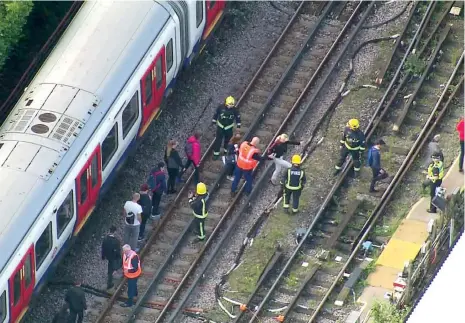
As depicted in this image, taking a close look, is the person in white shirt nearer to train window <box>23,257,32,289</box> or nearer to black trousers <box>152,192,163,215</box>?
black trousers <box>152,192,163,215</box>

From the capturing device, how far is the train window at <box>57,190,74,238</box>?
120 ft

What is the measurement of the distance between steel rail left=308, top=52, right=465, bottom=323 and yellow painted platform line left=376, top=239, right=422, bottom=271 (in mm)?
552

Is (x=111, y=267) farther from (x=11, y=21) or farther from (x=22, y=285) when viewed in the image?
(x=11, y=21)

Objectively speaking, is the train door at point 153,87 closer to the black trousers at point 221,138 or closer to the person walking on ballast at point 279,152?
the black trousers at point 221,138

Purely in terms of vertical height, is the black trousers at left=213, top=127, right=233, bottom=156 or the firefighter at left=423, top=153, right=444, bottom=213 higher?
the firefighter at left=423, top=153, right=444, bottom=213

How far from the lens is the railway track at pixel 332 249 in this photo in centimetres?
3703

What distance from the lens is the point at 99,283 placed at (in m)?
38.2

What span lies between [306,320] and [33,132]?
611 cm

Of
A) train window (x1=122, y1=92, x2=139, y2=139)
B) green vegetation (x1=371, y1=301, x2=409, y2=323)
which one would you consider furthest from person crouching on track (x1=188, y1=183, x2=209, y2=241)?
green vegetation (x1=371, y1=301, x2=409, y2=323)

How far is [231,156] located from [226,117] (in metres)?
0.81

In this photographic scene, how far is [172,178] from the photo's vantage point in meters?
39.4

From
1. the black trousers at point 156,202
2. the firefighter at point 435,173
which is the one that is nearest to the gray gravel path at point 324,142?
the black trousers at point 156,202

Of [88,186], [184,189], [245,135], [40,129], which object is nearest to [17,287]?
[88,186]

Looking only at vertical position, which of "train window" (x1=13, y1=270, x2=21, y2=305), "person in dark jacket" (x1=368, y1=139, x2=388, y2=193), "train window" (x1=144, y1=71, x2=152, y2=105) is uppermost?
"person in dark jacket" (x1=368, y1=139, x2=388, y2=193)
